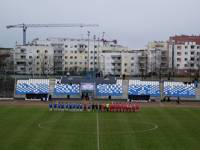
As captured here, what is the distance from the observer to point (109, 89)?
66.6 metres

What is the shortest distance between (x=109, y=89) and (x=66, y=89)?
6883 millimetres

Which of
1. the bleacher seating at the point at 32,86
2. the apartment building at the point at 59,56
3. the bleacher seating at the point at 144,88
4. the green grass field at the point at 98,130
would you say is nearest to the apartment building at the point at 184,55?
the apartment building at the point at 59,56

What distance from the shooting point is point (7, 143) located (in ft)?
93.0

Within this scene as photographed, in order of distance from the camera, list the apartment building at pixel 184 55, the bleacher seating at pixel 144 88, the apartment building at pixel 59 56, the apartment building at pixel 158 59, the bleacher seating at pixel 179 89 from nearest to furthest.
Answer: the bleacher seating at pixel 144 88, the bleacher seating at pixel 179 89, the apartment building at pixel 184 55, the apartment building at pixel 158 59, the apartment building at pixel 59 56

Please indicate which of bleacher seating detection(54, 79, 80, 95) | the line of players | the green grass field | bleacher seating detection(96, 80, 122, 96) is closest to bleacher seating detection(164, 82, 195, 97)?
bleacher seating detection(96, 80, 122, 96)

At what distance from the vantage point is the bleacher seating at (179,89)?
65562 millimetres

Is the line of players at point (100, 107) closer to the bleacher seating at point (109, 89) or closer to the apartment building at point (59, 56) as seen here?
the bleacher seating at point (109, 89)

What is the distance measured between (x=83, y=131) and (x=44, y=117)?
9545 mm

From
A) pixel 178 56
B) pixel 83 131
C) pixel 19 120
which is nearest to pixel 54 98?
pixel 19 120

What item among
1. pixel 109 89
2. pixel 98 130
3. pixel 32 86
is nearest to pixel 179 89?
pixel 109 89

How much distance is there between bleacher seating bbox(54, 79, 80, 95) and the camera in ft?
218

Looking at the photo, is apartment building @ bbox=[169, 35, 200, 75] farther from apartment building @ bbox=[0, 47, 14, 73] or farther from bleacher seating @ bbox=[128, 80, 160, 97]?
bleacher seating @ bbox=[128, 80, 160, 97]

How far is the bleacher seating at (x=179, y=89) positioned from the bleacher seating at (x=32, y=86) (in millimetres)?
19125

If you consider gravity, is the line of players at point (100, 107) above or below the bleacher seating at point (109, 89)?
below
